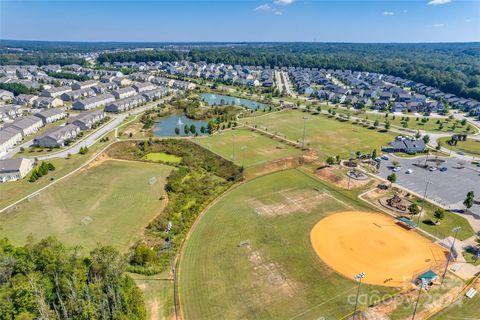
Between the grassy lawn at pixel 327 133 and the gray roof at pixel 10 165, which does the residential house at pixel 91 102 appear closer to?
the gray roof at pixel 10 165

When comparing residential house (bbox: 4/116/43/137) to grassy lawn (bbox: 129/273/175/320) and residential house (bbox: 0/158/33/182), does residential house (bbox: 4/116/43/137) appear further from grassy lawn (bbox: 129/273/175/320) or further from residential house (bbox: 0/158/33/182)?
grassy lawn (bbox: 129/273/175/320)

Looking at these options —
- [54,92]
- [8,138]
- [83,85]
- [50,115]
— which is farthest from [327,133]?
[83,85]

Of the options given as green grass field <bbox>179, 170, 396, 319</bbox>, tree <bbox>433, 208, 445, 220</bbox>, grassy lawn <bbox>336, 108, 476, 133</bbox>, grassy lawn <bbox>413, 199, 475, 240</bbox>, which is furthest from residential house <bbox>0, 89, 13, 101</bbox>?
tree <bbox>433, 208, 445, 220</bbox>

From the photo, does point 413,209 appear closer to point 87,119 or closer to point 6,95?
point 87,119

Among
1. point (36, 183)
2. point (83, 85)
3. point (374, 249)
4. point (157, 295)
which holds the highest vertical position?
point (83, 85)

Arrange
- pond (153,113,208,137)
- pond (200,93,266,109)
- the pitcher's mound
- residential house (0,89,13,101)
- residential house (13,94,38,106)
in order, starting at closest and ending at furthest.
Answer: the pitcher's mound < pond (153,113,208,137) < residential house (13,94,38,106) < residential house (0,89,13,101) < pond (200,93,266,109)

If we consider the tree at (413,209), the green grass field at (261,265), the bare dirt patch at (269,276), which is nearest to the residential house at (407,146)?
the green grass field at (261,265)

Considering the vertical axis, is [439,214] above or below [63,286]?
below
